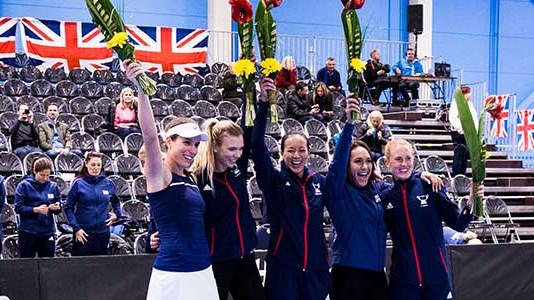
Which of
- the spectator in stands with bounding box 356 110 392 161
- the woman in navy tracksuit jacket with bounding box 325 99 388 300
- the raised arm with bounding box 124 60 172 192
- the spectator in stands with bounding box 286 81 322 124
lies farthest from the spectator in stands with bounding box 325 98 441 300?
the spectator in stands with bounding box 286 81 322 124

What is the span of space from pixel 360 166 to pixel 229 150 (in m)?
0.84

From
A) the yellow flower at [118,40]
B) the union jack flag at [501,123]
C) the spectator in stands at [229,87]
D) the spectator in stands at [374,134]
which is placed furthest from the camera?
the union jack flag at [501,123]

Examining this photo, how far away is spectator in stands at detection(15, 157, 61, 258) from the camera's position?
791 centimetres

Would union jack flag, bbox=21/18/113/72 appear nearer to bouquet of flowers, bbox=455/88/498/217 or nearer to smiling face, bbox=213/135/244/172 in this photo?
smiling face, bbox=213/135/244/172

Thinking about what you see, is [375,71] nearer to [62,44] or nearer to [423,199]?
[62,44]

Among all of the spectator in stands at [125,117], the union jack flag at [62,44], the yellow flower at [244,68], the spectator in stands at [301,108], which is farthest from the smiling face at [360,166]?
the union jack flag at [62,44]

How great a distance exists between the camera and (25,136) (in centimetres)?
1042

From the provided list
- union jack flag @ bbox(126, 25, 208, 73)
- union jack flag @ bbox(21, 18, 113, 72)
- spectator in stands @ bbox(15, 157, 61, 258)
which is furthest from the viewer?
union jack flag @ bbox(126, 25, 208, 73)

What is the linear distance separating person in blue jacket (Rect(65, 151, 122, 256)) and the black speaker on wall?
11.7m

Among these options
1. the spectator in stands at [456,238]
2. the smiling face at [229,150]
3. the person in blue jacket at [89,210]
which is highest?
the smiling face at [229,150]

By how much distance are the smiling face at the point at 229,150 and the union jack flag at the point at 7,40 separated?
420 inches

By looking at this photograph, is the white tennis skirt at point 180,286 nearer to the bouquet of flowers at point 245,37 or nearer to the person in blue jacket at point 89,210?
the bouquet of flowers at point 245,37

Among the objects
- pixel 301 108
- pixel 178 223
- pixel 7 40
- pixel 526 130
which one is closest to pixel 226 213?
pixel 178 223

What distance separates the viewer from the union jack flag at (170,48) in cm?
1489
